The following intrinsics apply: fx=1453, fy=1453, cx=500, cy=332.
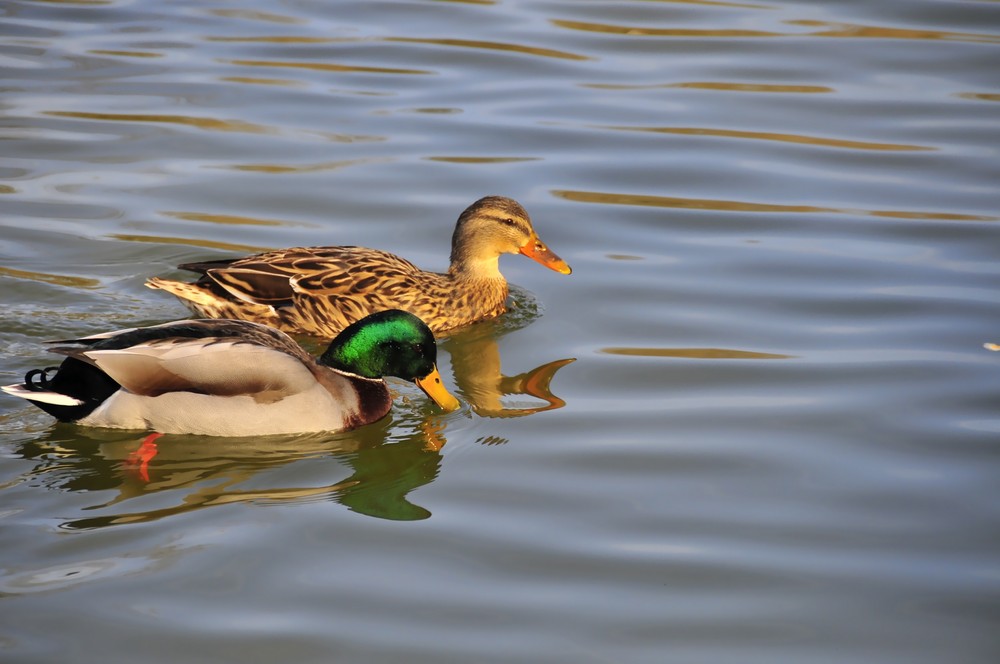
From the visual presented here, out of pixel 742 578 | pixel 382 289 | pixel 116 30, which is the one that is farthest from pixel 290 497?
pixel 116 30

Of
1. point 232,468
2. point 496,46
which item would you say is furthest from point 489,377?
point 496,46

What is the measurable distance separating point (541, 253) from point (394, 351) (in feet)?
6.29

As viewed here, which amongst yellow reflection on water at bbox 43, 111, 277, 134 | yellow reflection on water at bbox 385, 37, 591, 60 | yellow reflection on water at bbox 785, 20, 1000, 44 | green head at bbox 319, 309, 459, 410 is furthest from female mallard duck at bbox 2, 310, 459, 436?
yellow reflection on water at bbox 785, 20, 1000, 44

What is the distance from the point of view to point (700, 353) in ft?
26.1

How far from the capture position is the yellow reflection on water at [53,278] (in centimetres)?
864

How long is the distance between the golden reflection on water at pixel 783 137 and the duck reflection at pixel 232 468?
206 inches

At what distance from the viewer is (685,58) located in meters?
13.5

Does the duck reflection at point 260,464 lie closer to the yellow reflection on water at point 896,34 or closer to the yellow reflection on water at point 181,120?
the yellow reflection on water at point 181,120

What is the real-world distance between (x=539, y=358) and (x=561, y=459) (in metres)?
1.45

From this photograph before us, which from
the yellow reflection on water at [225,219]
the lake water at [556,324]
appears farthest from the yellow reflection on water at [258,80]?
the yellow reflection on water at [225,219]

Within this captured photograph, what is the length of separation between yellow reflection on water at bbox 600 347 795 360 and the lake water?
0.10ft

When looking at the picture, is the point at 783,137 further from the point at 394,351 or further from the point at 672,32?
the point at 394,351

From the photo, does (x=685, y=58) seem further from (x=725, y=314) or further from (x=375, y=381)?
(x=375, y=381)

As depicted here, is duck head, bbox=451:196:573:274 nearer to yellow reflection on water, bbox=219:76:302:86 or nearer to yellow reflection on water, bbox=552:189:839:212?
yellow reflection on water, bbox=552:189:839:212
